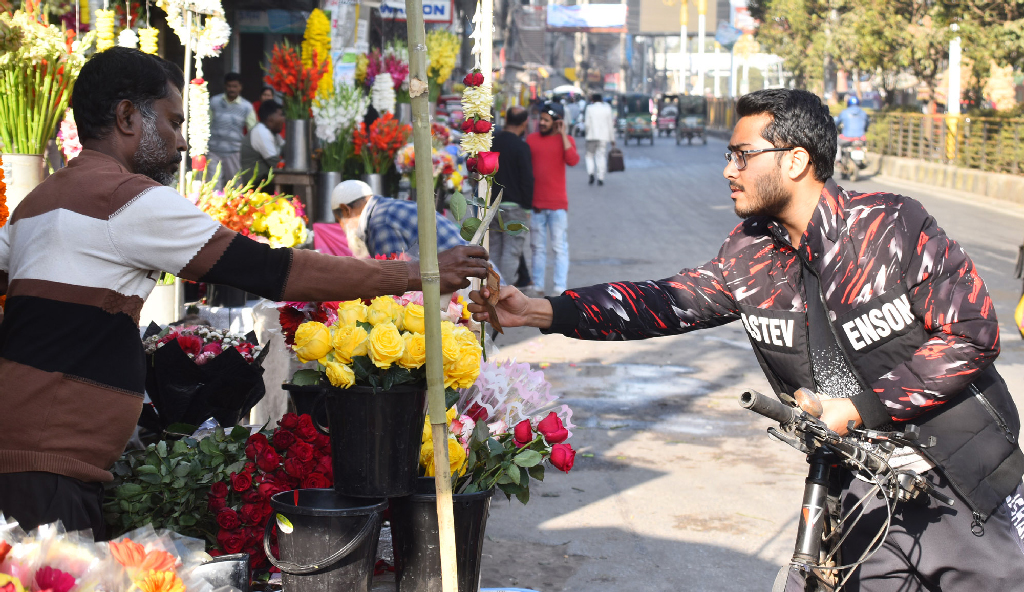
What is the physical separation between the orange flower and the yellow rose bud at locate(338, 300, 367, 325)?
1.14 m

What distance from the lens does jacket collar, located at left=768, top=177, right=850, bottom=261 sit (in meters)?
2.53

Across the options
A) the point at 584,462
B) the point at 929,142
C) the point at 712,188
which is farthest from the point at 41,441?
the point at 929,142

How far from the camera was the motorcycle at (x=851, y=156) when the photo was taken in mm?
23359

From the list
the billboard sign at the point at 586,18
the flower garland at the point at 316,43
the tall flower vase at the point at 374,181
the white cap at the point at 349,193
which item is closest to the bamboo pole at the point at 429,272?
the white cap at the point at 349,193

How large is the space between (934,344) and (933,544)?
1.77ft

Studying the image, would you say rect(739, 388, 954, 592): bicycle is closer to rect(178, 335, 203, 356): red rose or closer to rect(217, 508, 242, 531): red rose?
rect(217, 508, 242, 531): red rose

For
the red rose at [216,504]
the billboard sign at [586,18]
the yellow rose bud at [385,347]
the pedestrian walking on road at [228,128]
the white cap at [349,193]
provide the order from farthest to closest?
1. the billboard sign at [586,18]
2. the pedestrian walking on road at [228,128]
3. the white cap at [349,193]
4. the red rose at [216,504]
5. the yellow rose bud at [385,347]

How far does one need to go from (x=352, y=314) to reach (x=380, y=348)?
0.84 feet

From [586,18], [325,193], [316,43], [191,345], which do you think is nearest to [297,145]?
[325,193]

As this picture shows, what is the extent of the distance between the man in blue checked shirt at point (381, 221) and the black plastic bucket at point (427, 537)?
9.50 ft

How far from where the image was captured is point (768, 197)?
264 cm

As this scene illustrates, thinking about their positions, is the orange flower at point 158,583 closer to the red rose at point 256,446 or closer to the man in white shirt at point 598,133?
the red rose at point 256,446

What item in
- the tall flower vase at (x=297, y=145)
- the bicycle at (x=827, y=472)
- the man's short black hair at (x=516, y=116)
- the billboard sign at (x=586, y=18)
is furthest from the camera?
the billboard sign at (x=586, y=18)

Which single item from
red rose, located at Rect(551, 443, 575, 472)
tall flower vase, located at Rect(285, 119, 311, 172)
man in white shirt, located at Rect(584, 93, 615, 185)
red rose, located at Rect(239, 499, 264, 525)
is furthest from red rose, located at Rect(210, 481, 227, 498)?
man in white shirt, located at Rect(584, 93, 615, 185)
